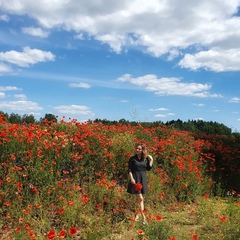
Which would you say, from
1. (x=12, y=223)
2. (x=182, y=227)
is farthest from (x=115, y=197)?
(x=12, y=223)

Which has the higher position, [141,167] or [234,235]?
[141,167]

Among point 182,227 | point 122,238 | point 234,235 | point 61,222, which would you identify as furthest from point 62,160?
point 234,235

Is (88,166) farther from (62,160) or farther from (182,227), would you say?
(182,227)

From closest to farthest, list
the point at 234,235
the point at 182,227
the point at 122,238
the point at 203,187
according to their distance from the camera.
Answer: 1. the point at 234,235
2. the point at 122,238
3. the point at 182,227
4. the point at 203,187

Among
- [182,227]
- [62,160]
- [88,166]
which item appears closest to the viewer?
[182,227]

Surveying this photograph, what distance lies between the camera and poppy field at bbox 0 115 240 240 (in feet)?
20.9

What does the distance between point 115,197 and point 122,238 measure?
1.89m

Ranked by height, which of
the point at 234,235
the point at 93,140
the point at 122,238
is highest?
the point at 93,140

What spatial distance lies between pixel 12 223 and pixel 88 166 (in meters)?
2.80

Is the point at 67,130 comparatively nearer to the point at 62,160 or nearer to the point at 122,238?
the point at 62,160

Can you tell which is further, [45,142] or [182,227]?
[45,142]

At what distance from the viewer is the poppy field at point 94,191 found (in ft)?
20.9

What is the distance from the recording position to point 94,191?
809 cm

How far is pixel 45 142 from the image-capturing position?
26.8ft
